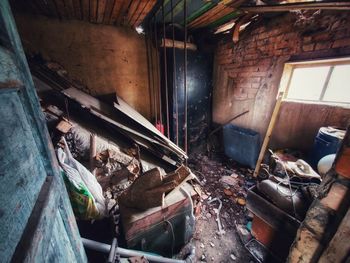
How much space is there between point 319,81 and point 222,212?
2681 mm

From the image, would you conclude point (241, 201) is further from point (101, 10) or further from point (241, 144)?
point (101, 10)

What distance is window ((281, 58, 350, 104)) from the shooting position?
2346mm

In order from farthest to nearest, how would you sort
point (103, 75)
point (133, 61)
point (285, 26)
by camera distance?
point (133, 61)
point (103, 75)
point (285, 26)

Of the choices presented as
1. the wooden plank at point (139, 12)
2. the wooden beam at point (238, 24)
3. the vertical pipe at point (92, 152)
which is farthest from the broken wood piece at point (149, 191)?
the wooden beam at point (238, 24)

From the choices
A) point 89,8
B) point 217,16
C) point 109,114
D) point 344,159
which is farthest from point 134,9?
point 344,159

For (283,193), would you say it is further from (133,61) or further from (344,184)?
(133,61)

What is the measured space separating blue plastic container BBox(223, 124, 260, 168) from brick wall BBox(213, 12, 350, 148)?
24 centimetres

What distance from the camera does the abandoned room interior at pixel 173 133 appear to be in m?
0.71

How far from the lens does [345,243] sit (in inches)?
31.1

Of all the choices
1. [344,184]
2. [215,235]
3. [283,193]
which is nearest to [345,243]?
[344,184]

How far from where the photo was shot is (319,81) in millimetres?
2592

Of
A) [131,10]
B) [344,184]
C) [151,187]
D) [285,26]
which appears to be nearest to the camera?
[344,184]

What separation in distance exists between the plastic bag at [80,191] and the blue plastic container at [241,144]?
9.59 ft

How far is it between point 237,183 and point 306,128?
1.54 meters
